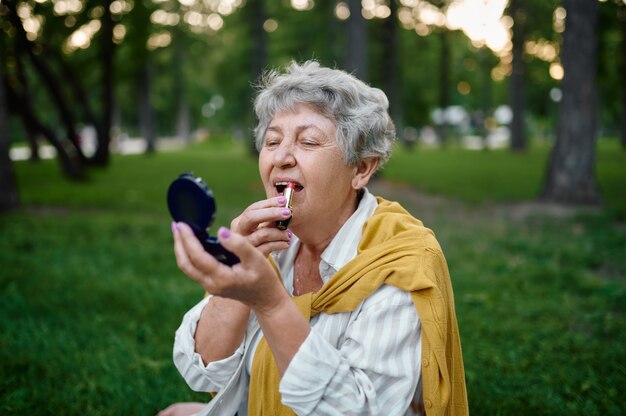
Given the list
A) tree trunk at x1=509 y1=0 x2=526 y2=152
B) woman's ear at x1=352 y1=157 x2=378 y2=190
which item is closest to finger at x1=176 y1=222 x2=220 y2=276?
woman's ear at x1=352 y1=157 x2=378 y2=190

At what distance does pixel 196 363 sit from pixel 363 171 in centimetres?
105

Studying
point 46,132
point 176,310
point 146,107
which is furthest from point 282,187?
point 146,107

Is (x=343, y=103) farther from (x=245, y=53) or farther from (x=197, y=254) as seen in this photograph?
(x=245, y=53)

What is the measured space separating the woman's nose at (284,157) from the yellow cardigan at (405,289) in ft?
1.27

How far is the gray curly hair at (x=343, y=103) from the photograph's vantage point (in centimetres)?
224

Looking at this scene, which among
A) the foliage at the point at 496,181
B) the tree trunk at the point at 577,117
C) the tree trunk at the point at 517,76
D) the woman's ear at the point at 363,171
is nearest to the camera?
the woman's ear at the point at 363,171

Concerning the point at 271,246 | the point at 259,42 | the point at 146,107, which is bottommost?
the point at 271,246

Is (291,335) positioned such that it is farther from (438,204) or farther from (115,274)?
(438,204)

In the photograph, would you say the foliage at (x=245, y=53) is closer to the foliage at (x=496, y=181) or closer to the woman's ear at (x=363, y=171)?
the foliage at (x=496, y=181)

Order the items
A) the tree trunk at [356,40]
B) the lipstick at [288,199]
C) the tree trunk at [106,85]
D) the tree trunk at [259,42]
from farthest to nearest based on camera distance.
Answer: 1. the tree trunk at [259,42]
2. the tree trunk at [106,85]
3. the tree trunk at [356,40]
4. the lipstick at [288,199]

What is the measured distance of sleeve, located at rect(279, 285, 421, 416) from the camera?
164 centimetres

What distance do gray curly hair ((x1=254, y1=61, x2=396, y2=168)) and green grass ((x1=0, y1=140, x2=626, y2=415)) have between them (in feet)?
6.42

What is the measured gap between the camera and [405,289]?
6.02 ft

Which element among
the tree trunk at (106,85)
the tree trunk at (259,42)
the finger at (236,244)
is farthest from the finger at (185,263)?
the tree trunk at (259,42)
